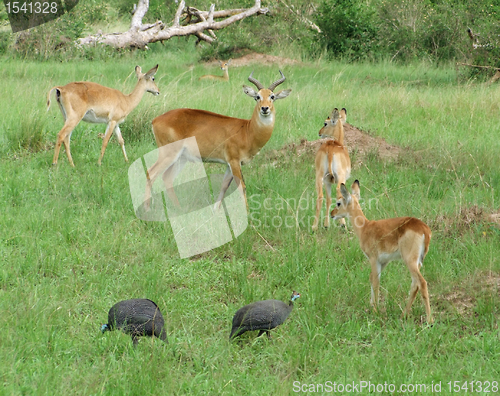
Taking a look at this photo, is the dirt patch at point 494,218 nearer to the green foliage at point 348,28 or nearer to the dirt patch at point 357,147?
the dirt patch at point 357,147

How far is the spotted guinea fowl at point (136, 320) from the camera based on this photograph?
10.7 feet

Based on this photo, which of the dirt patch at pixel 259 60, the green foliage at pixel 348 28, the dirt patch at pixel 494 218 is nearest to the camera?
the dirt patch at pixel 494 218

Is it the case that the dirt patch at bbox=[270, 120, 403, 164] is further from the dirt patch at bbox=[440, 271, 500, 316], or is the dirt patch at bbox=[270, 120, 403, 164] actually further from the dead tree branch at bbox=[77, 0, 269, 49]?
the dead tree branch at bbox=[77, 0, 269, 49]

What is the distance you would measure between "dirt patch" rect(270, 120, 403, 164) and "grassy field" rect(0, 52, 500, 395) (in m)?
0.04

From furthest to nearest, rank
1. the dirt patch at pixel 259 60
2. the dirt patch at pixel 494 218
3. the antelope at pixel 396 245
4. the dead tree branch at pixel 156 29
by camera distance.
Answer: the dead tree branch at pixel 156 29, the dirt patch at pixel 259 60, the dirt patch at pixel 494 218, the antelope at pixel 396 245

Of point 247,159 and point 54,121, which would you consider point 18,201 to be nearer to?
point 247,159

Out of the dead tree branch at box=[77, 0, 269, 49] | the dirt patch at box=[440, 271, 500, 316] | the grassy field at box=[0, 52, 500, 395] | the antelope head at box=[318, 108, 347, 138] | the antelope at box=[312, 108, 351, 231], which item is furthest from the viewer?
the dead tree branch at box=[77, 0, 269, 49]

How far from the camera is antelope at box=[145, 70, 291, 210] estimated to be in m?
6.14

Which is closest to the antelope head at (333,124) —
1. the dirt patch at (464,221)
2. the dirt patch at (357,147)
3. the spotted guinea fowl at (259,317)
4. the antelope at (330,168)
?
the antelope at (330,168)

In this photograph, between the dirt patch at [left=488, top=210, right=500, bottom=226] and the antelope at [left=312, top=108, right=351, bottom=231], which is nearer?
the dirt patch at [left=488, top=210, right=500, bottom=226]

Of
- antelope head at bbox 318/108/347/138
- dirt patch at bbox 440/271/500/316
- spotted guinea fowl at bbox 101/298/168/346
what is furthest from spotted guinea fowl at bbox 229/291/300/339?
antelope head at bbox 318/108/347/138

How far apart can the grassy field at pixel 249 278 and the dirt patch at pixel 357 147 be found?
0.14 ft

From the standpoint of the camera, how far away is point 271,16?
18.4 m

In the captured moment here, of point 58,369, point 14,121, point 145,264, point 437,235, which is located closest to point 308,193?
point 437,235
